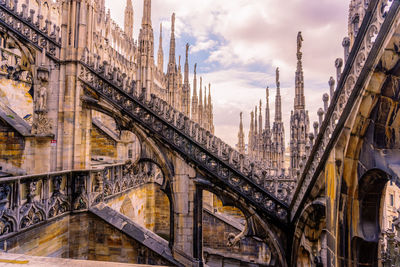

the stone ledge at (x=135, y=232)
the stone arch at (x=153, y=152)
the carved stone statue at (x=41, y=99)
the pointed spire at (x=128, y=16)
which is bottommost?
the stone ledge at (x=135, y=232)

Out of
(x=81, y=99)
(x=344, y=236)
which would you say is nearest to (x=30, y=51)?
(x=81, y=99)

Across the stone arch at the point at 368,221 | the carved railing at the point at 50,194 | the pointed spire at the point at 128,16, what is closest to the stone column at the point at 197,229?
the carved railing at the point at 50,194

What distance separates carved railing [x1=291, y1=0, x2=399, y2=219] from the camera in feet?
11.6

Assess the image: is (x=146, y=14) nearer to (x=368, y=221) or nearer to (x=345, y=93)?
(x=345, y=93)

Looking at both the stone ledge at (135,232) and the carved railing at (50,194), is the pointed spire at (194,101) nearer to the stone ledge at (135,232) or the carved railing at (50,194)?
the carved railing at (50,194)

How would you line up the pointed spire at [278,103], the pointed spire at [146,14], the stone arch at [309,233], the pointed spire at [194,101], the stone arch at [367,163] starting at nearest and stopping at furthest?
the stone arch at [367,163], the stone arch at [309,233], the pointed spire at [146,14], the pointed spire at [278,103], the pointed spire at [194,101]

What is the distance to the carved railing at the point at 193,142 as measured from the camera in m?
7.01

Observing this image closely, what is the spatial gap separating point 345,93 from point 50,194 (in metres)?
7.51

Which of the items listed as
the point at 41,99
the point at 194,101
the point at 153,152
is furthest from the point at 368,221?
the point at 194,101

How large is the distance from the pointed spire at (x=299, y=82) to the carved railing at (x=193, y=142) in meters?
8.03

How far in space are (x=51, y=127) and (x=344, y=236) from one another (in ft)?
29.2

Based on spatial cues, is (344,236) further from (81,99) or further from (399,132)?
(81,99)

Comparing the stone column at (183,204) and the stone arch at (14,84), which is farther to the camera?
the stone arch at (14,84)

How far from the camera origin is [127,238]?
7348 millimetres
